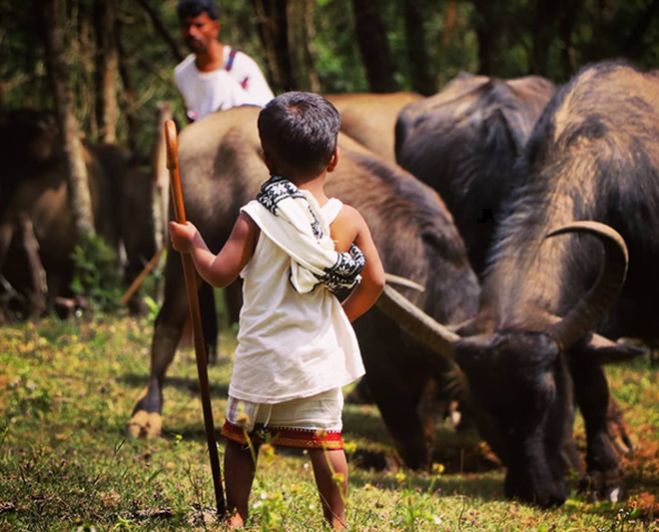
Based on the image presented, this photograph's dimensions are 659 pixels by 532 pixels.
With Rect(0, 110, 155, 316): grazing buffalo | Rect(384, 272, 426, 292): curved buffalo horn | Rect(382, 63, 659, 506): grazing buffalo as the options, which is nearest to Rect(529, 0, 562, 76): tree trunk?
Rect(0, 110, 155, 316): grazing buffalo

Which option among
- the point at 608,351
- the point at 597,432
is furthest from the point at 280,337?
the point at 597,432

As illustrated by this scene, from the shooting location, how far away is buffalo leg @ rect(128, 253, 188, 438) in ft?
24.8

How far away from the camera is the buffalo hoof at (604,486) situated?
667cm

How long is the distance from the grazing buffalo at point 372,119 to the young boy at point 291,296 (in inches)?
264

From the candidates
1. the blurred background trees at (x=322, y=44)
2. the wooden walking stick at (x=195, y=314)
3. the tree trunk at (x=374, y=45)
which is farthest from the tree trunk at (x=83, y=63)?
the wooden walking stick at (x=195, y=314)

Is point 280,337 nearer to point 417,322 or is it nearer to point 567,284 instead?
point 417,322

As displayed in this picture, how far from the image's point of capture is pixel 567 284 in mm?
6863

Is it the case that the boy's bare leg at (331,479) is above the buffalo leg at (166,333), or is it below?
above

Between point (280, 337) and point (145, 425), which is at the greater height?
point (280, 337)

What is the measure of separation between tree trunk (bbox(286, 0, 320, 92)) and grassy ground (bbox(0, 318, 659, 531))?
443 cm

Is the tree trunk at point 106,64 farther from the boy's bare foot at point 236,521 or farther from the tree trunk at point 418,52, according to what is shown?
the boy's bare foot at point 236,521

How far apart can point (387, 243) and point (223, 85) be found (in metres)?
1.72

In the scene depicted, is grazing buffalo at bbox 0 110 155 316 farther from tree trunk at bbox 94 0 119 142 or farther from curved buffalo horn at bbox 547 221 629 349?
curved buffalo horn at bbox 547 221 629 349

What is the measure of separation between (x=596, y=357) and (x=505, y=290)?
639mm
